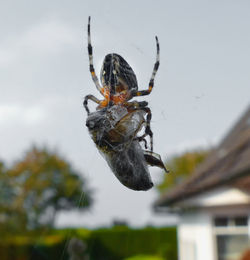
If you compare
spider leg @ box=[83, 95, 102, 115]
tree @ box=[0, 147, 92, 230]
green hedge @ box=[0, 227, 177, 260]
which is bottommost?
spider leg @ box=[83, 95, 102, 115]

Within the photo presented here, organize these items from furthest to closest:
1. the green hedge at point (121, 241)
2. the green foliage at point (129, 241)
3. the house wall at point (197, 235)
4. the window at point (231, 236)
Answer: the green foliage at point (129, 241), the green hedge at point (121, 241), the house wall at point (197, 235), the window at point (231, 236)

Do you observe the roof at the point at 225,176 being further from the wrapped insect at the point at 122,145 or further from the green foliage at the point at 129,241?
the green foliage at the point at 129,241

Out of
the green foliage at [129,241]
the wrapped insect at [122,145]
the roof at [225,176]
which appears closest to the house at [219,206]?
the roof at [225,176]

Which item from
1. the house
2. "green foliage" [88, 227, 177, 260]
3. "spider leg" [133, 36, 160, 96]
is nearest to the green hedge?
"green foliage" [88, 227, 177, 260]

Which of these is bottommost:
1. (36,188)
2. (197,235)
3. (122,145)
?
(122,145)

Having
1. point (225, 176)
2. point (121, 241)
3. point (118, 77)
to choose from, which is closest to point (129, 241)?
point (121, 241)

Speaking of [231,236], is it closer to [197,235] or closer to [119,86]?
[197,235]

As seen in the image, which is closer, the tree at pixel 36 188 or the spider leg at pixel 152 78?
the spider leg at pixel 152 78

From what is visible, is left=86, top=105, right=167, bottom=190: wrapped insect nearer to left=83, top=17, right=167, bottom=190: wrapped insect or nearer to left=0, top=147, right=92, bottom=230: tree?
left=83, top=17, right=167, bottom=190: wrapped insect
